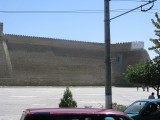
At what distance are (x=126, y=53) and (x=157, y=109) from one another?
7395cm

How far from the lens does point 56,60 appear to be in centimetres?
8125

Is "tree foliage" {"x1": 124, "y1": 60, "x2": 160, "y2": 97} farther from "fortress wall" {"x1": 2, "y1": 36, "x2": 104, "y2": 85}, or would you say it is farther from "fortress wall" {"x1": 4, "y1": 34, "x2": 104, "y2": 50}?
"fortress wall" {"x1": 4, "y1": 34, "x2": 104, "y2": 50}

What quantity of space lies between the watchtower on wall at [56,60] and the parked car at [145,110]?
55.5 metres

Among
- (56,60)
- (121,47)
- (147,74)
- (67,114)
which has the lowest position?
(67,114)

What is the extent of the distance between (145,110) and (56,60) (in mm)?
69341

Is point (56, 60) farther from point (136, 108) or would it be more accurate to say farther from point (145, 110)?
point (145, 110)

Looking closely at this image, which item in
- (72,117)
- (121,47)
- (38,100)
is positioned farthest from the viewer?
(121,47)

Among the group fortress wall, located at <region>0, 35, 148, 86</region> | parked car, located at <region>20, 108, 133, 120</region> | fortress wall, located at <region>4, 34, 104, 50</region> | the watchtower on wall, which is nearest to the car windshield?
parked car, located at <region>20, 108, 133, 120</region>

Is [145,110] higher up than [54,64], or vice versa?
[54,64]

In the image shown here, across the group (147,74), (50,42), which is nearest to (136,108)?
(147,74)

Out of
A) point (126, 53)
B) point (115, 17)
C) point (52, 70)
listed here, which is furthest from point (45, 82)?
point (115, 17)

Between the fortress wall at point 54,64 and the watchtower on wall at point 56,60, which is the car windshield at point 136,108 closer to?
the watchtower on wall at point 56,60

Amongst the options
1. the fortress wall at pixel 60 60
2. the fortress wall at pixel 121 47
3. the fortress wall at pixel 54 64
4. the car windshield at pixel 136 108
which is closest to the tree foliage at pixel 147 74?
the car windshield at pixel 136 108

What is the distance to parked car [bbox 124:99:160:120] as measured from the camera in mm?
11930
